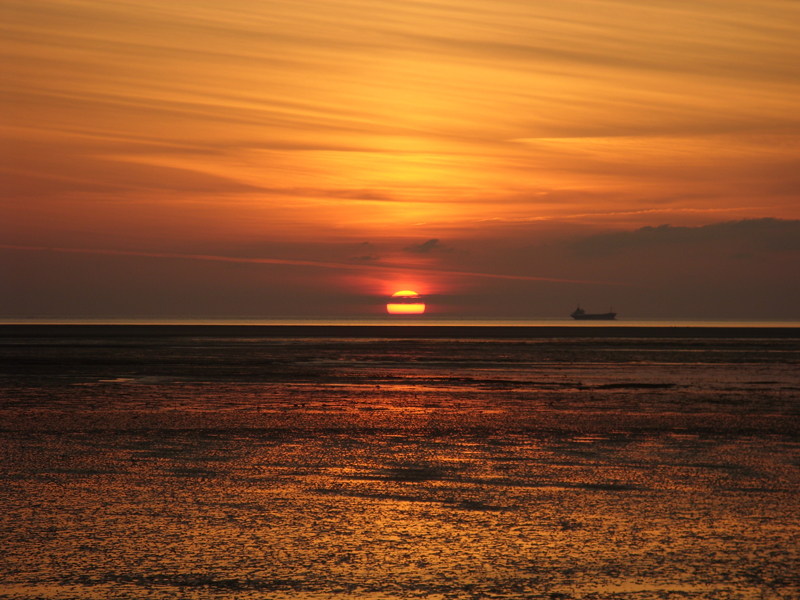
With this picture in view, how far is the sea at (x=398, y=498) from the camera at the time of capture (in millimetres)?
7191

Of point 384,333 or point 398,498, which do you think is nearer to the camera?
point 398,498

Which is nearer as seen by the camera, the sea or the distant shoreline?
the sea

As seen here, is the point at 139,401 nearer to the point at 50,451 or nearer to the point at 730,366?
the point at 50,451

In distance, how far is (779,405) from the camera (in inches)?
888

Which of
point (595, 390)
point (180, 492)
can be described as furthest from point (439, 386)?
point (180, 492)

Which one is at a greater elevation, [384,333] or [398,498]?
[384,333]

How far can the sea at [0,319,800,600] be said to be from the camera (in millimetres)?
7191

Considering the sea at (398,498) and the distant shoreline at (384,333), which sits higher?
the distant shoreline at (384,333)

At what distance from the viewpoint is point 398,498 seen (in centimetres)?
1038

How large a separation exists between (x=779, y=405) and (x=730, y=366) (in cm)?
2009

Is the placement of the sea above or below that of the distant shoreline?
below

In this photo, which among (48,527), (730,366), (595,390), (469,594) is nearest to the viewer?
(469,594)

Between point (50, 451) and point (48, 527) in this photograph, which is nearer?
point (48, 527)

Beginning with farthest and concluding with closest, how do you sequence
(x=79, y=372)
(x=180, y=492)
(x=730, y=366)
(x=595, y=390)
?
1. (x=730, y=366)
2. (x=79, y=372)
3. (x=595, y=390)
4. (x=180, y=492)
